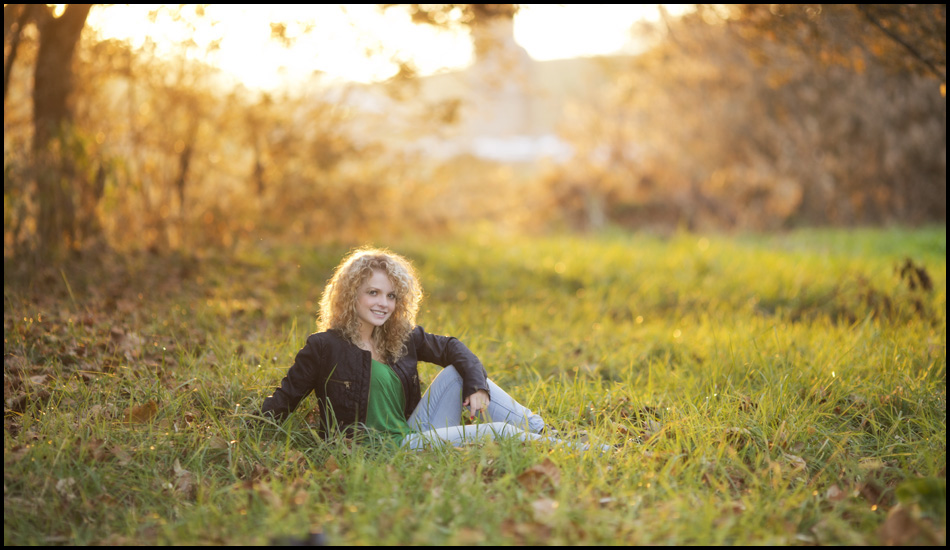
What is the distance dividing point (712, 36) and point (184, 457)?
15.1 m

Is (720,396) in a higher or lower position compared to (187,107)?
lower

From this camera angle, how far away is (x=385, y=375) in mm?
3666

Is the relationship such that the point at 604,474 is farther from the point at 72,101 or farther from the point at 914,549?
the point at 72,101

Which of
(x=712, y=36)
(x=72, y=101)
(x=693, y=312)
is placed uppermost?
(x=712, y=36)

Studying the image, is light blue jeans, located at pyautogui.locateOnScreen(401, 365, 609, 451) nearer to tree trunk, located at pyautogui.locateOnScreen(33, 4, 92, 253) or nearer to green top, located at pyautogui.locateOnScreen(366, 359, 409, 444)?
green top, located at pyautogui.locateOnScreen(366, 359, 409, 444)

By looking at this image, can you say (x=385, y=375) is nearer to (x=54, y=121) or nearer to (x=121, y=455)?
(x=121, y=455)

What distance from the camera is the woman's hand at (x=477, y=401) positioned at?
3.64 m

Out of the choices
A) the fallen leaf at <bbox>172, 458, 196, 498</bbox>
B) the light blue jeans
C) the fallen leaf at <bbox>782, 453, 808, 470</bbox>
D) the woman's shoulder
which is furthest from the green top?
the fallen leaf at <bbox>782, 453, 808, 470</bbox>

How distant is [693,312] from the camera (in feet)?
23.4

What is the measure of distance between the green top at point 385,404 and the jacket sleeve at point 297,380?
12.2 inches

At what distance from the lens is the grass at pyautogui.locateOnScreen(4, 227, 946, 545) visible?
9.53 feet

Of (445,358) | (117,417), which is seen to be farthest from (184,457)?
(445,358)

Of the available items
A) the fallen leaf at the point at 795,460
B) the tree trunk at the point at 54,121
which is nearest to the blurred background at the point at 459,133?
the tree trunk at the point at 54,121

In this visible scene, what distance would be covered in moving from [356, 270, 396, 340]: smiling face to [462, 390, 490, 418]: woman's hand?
61 cm
